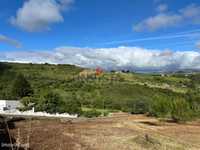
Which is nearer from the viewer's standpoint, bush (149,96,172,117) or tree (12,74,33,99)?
bush (149,96,172,117)

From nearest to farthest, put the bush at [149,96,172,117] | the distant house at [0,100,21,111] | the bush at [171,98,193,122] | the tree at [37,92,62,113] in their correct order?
the bush at [171,98,193,122], the bush at [149,96,172,117], the tree at [37,92,62,113], the distant house at [0,100,21,111]

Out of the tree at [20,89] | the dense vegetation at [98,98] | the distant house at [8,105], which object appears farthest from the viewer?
the tree at [20,89]

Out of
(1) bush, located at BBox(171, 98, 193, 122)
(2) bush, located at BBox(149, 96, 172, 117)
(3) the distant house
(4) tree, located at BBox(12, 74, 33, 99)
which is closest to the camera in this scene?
(1) bush, located at BBox(171, 98, 193, 122)

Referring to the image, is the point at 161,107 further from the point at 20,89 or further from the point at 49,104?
the point at 20,89

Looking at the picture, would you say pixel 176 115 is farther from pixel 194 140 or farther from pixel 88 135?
pixel 88 135

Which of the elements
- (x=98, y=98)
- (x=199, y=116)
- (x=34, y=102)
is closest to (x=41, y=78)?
(x=98, y=98)

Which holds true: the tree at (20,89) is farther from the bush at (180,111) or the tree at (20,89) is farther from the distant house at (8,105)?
the bush at (180,111)

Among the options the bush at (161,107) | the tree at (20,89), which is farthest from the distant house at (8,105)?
the bush at (161,107)

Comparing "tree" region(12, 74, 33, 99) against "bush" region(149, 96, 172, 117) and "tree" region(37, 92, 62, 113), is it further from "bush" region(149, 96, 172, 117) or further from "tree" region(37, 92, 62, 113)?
"bush" region(149, 96, 172, 117)

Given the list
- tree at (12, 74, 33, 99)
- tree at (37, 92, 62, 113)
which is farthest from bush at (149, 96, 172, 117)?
tree at (12, 74, 33, 99)

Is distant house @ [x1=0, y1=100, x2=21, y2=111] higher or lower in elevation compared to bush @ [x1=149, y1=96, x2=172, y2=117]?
lower

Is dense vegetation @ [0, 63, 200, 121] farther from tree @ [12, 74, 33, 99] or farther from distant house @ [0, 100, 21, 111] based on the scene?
distant house @ [0, 100, 21, 111]

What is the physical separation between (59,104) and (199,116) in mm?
22052

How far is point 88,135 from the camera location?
64.2ft
